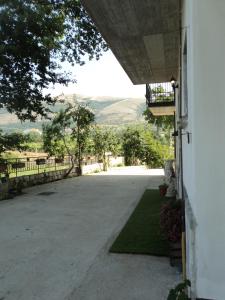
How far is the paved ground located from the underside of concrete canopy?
3.78 m

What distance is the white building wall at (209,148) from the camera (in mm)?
2773

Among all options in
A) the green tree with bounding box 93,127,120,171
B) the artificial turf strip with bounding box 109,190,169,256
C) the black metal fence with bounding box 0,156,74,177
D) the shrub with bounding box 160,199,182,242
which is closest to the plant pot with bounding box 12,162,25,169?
the black metal fence with bounding box 0,156,74,177

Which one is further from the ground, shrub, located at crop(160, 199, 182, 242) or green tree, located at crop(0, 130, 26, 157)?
green tree, located at crop(0, 130, 26, 157)

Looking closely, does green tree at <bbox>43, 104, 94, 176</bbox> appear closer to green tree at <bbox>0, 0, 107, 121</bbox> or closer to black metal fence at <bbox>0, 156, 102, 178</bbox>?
black metal fence at <bbox>0, 156, 102, 178</bbox>

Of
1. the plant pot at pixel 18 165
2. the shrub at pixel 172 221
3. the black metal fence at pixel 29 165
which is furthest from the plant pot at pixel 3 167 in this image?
the shrub at pixel 172 221

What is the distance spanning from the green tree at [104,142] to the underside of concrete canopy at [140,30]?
11179mm

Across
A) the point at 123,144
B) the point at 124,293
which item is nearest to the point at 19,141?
the point at 124,293

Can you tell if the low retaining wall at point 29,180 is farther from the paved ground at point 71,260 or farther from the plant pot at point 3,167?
the paved ground at point 71,260

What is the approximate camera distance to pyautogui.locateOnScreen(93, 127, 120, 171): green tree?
21500mm

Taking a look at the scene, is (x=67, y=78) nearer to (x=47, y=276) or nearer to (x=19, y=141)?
(x=19, y=141)

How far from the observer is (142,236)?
560cm

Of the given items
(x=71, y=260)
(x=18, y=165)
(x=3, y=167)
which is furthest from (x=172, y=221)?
(x=18, y=165)

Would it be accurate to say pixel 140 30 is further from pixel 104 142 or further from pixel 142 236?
pixel 104 142

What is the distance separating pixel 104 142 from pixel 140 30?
15.4 meters
